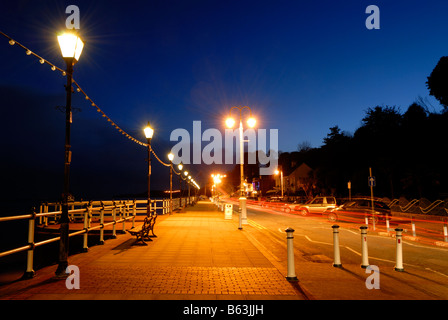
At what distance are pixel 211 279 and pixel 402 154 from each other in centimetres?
3453

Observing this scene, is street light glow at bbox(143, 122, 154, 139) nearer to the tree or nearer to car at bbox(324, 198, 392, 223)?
car at bbox(324, 198, 392, 223)

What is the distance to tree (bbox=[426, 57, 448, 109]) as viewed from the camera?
105 ft

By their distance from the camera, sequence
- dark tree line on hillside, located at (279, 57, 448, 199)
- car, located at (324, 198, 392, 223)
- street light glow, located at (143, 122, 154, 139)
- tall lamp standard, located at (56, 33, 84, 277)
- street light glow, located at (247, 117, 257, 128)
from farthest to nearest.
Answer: dark tree line on hillside, located at (279, 57, 448, 199), car, located at (324, 198, 392, 223), street light glow, located at (247, 117, 257, 128), street light glow, located at (143, 122, 154, 139), tall lamp standard, located at (56, 33, 84, 277)

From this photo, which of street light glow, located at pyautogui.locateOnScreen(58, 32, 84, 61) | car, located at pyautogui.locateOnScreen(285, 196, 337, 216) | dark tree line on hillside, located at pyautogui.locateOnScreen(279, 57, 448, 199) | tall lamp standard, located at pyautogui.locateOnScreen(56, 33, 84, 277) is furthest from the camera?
dark tree line on hillside, located at pyautogui.locateOnScreen(279, 57, 448, 199)

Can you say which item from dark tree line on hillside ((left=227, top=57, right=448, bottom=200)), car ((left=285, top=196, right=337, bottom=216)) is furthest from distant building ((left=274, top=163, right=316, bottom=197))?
car ((left=285, top=196, right=337, bottom=216))

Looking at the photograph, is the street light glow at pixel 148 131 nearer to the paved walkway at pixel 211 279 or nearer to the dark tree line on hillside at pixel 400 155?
the paved walkway at pixel 211 279

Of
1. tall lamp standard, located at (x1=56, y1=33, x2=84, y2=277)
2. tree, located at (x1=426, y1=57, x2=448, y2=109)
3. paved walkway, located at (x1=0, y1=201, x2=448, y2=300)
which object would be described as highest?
tree, located at (x1=426, y1=57, x2=448, y2=109)

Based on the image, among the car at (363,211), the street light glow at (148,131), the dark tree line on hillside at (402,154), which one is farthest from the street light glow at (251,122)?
the dark tree line on hillside at (402,154)

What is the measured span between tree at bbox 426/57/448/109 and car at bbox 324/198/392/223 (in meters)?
17.7

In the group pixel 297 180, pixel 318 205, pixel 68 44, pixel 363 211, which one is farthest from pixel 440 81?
pixel 297 180

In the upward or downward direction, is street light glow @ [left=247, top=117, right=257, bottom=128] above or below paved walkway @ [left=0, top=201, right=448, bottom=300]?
above

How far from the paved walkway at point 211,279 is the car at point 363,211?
43.5 feet
